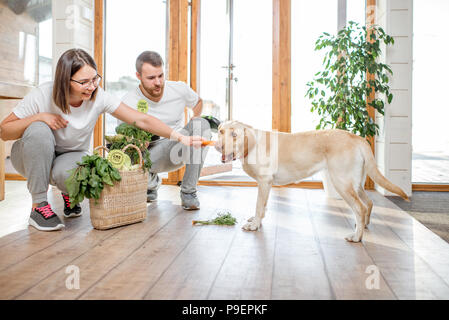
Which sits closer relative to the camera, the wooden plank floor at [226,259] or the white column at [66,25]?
the wooden plank floor at [226,259]

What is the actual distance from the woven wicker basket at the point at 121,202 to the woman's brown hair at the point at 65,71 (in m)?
0.43

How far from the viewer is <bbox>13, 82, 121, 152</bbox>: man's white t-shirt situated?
229cm

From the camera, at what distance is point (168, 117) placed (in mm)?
2984

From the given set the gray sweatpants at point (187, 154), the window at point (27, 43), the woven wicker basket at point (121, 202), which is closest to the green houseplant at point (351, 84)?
the gray sweatpants at point (187, 154)

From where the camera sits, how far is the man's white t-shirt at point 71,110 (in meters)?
2.29

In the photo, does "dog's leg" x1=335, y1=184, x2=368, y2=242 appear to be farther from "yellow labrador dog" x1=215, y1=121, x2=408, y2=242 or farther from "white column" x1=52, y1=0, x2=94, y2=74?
"white column" x1=52, y1=0, x2=94, y2=74

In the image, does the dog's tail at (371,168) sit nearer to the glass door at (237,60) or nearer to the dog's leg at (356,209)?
the dog's leg at (356,209)

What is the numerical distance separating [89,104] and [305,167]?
1.34 m

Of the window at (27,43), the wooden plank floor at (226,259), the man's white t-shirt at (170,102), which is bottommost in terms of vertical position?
the wooden plank floor at (226,259)

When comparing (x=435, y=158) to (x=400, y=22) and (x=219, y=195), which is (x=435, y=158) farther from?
(x=219, y=195)

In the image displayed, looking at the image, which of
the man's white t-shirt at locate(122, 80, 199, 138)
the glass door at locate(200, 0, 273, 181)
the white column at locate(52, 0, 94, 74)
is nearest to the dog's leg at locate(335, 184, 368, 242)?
the man's white t-shirt at locate(122, 80, 199, 138)

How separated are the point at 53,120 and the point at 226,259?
127 cm

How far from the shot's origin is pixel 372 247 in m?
1.97

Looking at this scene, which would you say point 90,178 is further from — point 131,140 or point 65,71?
point 65,71
